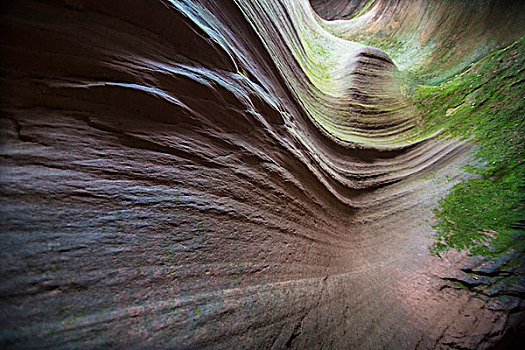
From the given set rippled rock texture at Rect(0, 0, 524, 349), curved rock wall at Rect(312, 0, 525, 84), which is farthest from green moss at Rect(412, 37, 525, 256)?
curved rock wall at Rect(312, 0, 525, 84)

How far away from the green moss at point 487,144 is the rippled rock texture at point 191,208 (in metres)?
0.32

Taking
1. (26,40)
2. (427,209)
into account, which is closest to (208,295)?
(26,40)

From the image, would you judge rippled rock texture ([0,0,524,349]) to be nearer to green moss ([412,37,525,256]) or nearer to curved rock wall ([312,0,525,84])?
green moss ([412,37,525,256])

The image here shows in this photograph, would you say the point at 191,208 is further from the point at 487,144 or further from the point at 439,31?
the point at 439,31

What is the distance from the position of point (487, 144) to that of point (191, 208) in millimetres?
6246

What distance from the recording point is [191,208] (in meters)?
2.03

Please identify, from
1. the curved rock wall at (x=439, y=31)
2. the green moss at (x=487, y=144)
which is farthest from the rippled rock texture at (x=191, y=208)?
the curved rock wall at (x=439, y=31)

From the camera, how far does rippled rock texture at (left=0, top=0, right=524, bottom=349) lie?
130 centimetres

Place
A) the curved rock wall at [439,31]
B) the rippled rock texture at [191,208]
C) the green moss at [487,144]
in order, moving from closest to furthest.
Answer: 1. the rippled rock texture at [191,208]
2. the green moss at [487,144]
3. the curved rock wall at [439,31]

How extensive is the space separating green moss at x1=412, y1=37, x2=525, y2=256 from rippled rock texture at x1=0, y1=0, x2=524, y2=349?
321 millimetres


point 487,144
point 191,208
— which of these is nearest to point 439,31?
point 487,144

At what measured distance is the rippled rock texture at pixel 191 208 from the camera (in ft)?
4.26

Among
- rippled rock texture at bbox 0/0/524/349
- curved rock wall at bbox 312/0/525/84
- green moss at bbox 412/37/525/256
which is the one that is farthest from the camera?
curved rock wall at bbox 312/0/525/84

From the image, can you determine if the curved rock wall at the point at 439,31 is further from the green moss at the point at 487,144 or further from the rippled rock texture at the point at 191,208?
the rippled rock texture at the point at 191,208
